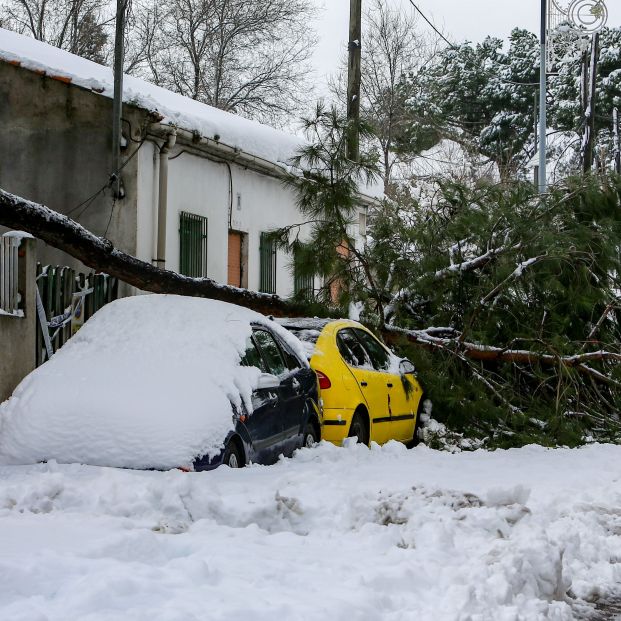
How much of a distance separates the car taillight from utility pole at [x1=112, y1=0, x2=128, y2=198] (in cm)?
687

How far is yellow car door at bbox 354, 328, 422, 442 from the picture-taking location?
12.7 metres

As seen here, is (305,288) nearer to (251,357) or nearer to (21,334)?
(21,334)

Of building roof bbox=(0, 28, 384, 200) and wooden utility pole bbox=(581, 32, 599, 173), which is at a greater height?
wooden utility pole bbox=(581, 32, 599, 173)

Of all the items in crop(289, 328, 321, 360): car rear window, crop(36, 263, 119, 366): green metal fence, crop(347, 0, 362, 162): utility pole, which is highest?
crop(347, 0, 362, 162): utility pole

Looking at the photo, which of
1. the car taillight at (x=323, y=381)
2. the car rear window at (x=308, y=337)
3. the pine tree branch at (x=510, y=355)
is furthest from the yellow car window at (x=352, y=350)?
the pine tree branch at (x=510, y=355)

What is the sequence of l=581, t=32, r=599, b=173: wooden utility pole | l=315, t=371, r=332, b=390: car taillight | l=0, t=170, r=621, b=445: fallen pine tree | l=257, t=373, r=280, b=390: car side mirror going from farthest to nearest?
l=581, t=32, r=599, b=173: wooden utility pole, l=0, t=170, r=621, b=445: fallen pine tree, l=315, t=371, r=332, b=390: car taillight, l=257, t=373, r=280, b=390: car side mirror

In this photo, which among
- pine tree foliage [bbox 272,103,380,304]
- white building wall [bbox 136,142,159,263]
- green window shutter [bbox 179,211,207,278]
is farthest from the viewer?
green window shutter [bbox 179,211,207,278]

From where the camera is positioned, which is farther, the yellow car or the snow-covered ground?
the yellow car

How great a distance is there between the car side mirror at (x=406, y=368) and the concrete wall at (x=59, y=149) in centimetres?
590

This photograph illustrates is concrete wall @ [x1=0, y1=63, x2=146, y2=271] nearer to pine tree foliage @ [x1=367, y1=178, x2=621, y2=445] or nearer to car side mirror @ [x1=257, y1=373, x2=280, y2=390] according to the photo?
pine tree foliage @ [x1=367, y1=178, x2=621, y2=445]

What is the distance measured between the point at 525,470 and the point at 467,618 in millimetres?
5914

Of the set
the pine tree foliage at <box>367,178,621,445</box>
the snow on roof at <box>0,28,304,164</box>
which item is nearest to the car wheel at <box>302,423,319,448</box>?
the pine tree foliage at <box>367,178,621,445</box>

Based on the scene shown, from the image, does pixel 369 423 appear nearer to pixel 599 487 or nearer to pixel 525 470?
pixel 525 470

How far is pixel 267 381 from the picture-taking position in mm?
9477
